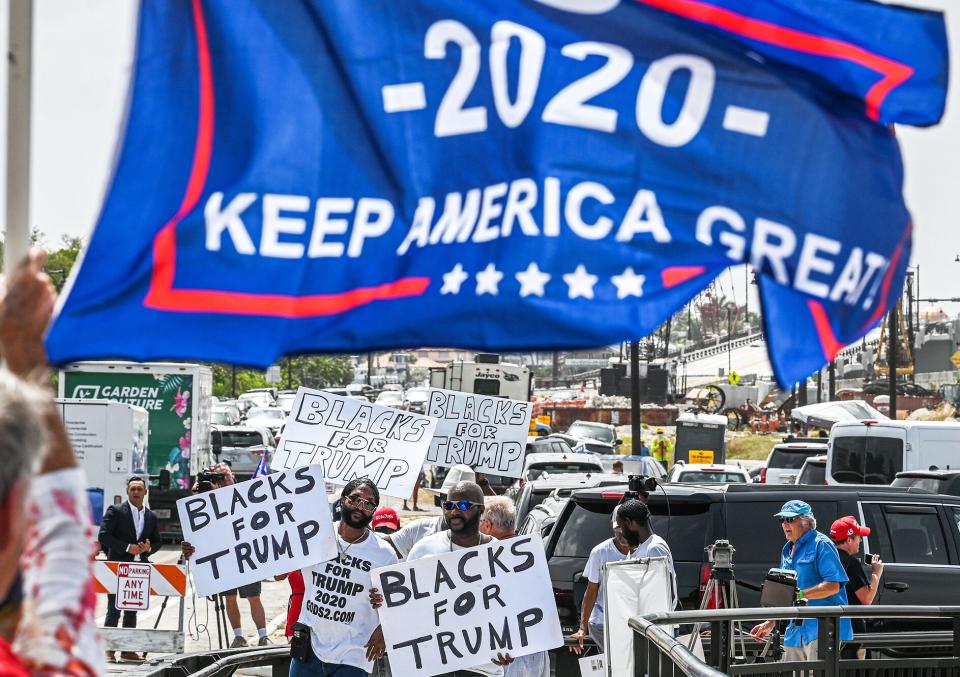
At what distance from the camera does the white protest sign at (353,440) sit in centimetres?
1316

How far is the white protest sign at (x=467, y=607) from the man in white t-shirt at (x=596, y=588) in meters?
1.56

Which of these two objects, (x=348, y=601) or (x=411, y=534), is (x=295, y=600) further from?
(x=411, y=534)

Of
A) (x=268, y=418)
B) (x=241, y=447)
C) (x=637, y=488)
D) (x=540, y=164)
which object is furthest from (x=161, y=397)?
(x=268, y=418)

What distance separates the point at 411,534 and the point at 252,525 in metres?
1.35

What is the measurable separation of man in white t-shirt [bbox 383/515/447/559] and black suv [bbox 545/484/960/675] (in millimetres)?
1104

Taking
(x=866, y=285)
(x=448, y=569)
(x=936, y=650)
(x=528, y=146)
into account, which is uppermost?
(x=528, y=146)

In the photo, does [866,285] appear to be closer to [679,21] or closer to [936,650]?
[679,21]

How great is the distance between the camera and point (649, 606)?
9.40 metres

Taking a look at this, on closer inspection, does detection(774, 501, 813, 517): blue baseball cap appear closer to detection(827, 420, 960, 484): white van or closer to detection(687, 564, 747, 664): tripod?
detection(687, 564, 747, 664): tripod

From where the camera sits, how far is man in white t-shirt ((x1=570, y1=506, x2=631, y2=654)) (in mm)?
10305

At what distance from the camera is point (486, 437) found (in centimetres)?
1717

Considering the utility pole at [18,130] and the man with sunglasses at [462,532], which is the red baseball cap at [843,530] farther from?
the utility pole at [18,130]

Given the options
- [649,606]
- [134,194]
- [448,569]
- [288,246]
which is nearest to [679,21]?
[288,246]

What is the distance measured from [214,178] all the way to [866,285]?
214 cm
